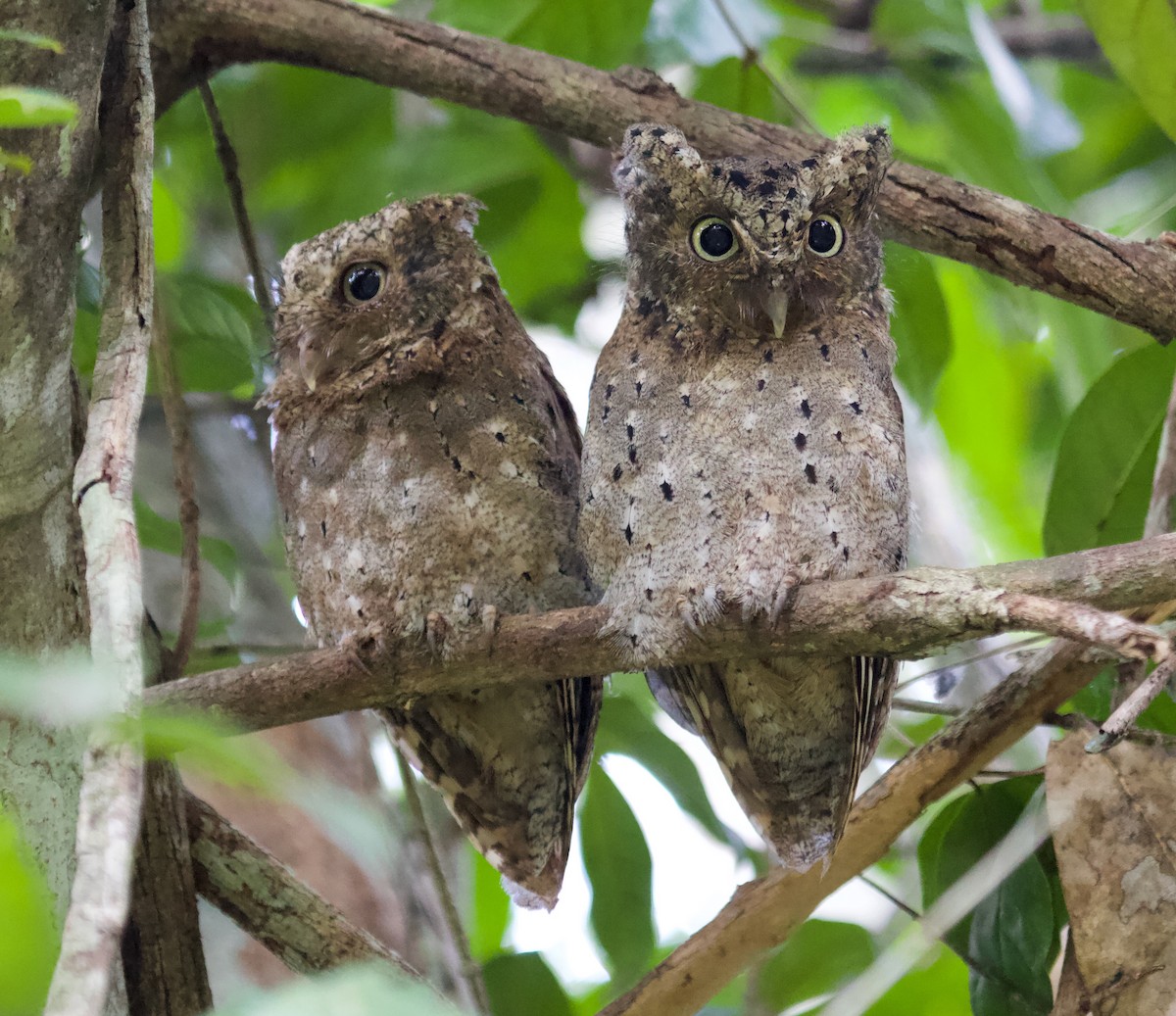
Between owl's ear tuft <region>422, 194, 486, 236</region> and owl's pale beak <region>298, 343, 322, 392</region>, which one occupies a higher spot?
owl's ear tuft <region>422, 194, 486, 236</region>

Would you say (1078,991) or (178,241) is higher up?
(178,241)

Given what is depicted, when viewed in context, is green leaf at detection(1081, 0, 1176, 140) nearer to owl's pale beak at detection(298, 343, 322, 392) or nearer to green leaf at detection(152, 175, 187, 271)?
owl's pale beak at detection(298, 343, 322, 392)

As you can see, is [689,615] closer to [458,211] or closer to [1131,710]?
[1131,710]

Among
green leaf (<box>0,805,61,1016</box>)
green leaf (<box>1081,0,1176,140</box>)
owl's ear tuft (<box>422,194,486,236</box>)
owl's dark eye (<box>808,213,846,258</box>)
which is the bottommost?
green leaf (<box>0,805,61,1016</box>)

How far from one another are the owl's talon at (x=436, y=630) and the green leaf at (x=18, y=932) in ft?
4.97

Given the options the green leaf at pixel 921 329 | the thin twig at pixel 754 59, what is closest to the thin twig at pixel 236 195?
the thin twig at pixel 754 59

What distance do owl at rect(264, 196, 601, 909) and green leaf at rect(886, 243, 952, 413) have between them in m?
0.71

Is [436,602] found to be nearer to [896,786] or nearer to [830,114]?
[896,786]

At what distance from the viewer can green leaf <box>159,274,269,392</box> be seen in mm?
2678

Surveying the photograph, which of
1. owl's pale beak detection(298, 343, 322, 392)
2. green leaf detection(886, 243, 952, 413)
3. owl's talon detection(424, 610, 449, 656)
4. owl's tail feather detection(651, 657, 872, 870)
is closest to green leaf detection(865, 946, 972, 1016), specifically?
owl's tail feather detection(651, 657, 872, 870)

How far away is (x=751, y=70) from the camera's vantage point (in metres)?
2.79

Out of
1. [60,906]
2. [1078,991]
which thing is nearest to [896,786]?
[1078,991]

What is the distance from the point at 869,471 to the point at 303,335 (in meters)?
1.07

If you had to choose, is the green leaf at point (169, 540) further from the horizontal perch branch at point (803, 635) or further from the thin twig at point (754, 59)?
the thin twig at point (754, 59)
